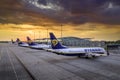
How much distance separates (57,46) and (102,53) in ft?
50.0

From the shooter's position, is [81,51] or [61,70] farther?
[81,51]

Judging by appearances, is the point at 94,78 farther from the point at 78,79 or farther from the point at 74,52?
the point at 74,52

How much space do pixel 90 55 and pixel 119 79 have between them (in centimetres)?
2712

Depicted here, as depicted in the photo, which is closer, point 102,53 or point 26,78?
point 26,78

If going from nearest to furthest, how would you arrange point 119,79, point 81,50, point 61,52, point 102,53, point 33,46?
point 119,79
point 61,52
point 81,50
point 102,53
point 33,46

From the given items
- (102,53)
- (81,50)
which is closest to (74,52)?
(81,50)

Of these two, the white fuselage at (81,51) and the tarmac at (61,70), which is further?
the white fuselage at (81,51)

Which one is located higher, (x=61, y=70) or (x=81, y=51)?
(x=81, y=51)

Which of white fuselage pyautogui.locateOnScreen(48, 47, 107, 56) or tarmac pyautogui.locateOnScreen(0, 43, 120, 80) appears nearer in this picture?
tarmac pyautogui.locateOnScreen(0, 43, 120, 80)

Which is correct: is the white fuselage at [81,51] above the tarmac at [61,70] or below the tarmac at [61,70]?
above

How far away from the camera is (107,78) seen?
24.6m

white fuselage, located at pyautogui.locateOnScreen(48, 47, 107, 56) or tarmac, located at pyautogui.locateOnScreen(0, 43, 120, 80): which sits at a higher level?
white fuselage, located at pyautogui.locateOnScreen(48, 47, 107, 56)

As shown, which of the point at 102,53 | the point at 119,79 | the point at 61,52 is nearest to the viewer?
the point at 119,79

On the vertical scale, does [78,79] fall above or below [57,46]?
below
